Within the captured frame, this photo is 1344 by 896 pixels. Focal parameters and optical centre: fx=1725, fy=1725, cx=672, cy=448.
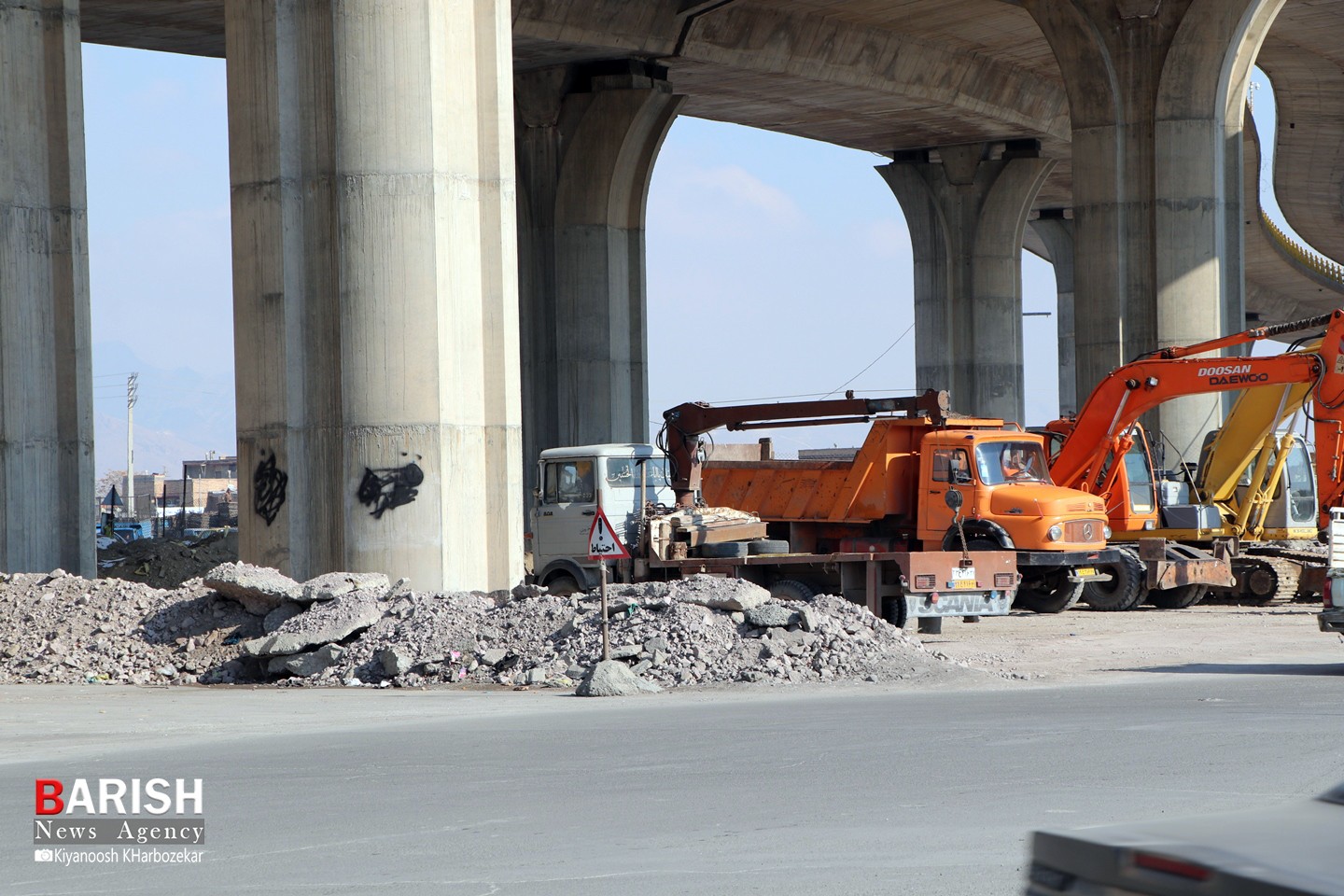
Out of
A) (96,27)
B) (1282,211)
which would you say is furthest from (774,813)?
(1282,211)

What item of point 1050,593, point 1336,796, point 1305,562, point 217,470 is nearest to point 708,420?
point 1050,593

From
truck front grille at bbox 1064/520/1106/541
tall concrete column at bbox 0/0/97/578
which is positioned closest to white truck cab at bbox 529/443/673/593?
truck front grille at bbox 1064/520/1106/541

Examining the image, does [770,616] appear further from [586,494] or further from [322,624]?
[586,494]

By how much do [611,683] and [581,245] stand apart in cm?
2843

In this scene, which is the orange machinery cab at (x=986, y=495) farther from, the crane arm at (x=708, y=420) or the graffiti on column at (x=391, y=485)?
the graffiti on column at (x=391, y=485)

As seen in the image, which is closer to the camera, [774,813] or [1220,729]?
[774,813]

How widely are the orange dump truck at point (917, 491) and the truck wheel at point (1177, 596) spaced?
3254 mm

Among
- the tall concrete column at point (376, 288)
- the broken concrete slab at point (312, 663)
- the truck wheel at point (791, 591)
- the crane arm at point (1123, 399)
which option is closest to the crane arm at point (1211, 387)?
the crane arm at point (1123, 399)

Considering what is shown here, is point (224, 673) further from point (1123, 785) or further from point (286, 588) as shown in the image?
point (1123, 785)

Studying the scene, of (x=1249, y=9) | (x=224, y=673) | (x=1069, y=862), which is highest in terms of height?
(x=1249, y=9)

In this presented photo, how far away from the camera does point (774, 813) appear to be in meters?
9.00

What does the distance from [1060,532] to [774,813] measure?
645 inches

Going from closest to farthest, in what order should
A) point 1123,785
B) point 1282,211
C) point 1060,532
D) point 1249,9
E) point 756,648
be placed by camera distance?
point 1123,785, point 756,648, point 1060,532, point 1249,9, point 1282,211

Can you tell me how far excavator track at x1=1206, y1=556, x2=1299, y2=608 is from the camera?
95.0ft
